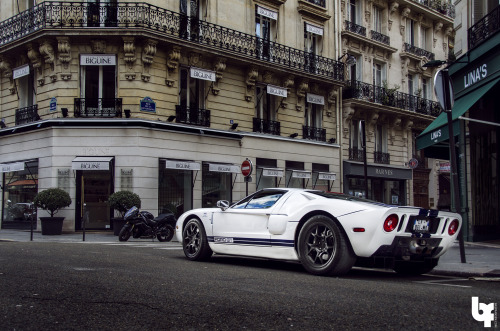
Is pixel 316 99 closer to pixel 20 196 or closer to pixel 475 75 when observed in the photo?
pixel 475 75

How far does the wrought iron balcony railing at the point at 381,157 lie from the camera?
1227 inches

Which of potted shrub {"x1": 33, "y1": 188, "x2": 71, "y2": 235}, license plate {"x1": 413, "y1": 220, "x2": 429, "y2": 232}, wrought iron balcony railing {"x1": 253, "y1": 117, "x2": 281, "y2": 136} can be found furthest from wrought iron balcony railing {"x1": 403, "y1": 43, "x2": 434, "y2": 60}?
license plate {"x1": 413, "y1": 220, "x2": 429, "y2": 232}

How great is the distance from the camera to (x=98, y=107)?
2100 cm

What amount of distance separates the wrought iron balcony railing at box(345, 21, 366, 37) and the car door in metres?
23.1

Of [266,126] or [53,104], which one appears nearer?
[53,104]

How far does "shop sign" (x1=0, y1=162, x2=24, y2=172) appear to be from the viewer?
21844 mm

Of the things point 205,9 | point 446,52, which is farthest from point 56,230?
point 446,52

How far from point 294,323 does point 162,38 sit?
1820 cm

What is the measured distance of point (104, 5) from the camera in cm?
2100

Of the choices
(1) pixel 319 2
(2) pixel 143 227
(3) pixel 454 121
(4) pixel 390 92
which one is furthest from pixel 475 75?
(4) pixel 390 92

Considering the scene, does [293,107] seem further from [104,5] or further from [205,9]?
[104,5]

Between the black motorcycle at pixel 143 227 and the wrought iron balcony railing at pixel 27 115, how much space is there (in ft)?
25.4

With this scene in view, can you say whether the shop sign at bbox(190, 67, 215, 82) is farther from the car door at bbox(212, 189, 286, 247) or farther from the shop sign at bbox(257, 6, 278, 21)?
the car door at bbox(212, 189, 286, 247)

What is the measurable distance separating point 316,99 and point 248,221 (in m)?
20.1
